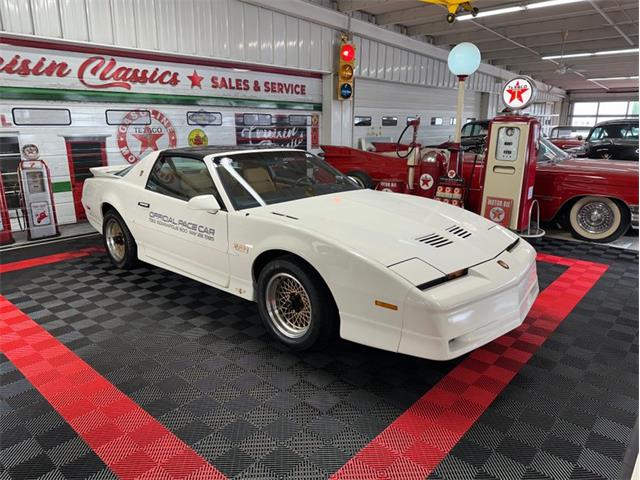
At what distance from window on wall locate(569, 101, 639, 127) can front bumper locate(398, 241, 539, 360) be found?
3347 cm

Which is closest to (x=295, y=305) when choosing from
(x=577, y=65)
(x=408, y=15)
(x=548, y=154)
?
(x=548, y=154)

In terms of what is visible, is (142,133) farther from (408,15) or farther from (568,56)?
(568,56)

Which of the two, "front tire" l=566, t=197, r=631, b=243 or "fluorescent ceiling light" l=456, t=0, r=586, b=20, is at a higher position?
"fluorescent ceiling light" l=456, t=0, r=586, b=20

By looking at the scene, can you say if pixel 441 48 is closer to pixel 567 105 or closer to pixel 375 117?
pixel 375 117

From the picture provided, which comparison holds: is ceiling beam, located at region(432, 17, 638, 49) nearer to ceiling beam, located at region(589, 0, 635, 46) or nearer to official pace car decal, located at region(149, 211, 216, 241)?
ceiling beam, located at region(589, 0, 635, 46)

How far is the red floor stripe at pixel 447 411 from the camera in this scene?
1.90 m

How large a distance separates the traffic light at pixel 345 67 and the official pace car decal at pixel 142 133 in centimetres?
417

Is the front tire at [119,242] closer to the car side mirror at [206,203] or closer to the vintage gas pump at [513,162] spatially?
the car side mirror at [206,203]

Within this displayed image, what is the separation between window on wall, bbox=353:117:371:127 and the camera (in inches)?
421

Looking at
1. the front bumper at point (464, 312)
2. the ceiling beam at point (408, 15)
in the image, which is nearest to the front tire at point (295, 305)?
the front bumper at point (464, 312)

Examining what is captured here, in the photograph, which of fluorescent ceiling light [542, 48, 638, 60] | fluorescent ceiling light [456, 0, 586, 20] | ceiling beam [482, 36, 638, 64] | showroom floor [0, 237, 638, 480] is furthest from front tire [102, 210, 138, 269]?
fluorescent ceiling light [542, 48, 638, 60]

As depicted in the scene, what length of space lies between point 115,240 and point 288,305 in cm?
257

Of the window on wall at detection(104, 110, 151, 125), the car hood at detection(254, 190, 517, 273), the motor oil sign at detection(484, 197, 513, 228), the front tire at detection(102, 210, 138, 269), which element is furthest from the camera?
the window on wall at detection(104, 110, 151, 125)

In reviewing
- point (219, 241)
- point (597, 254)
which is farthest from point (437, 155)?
point (219, 241)
